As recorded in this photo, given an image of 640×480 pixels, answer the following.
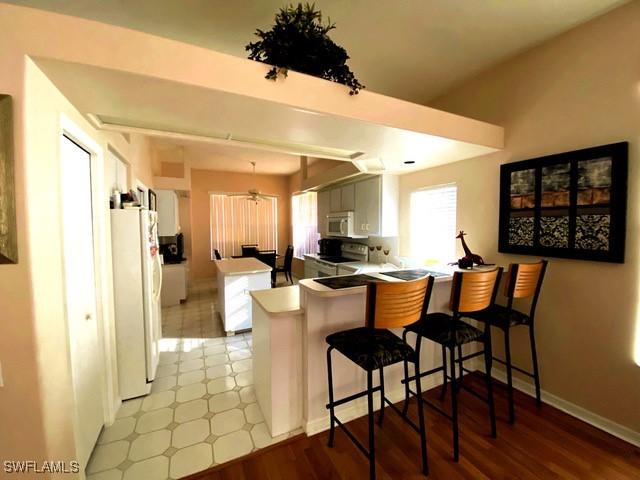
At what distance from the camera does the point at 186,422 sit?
2035 millimetres

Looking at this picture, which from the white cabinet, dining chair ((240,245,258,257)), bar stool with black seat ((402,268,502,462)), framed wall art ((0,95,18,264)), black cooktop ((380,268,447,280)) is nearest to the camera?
framed wall art ((0,95,18,264))

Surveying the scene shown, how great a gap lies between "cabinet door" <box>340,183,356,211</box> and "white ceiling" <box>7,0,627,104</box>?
197cm

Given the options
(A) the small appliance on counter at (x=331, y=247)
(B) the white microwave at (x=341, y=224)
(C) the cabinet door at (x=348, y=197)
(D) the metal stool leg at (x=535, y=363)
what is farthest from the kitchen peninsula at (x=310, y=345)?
(A) the small appliance on counter at (x=331, y=247)

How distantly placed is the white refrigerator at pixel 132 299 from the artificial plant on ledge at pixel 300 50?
1.66m

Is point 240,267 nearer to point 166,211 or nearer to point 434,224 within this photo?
point 166,211

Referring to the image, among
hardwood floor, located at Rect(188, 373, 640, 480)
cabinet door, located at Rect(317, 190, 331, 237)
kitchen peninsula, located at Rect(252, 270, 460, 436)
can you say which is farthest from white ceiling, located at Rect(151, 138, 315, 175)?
hardwood floor, located at Rect(188, 373, 640, 480)

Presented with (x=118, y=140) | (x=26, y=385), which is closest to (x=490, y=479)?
(x=26, y=385)

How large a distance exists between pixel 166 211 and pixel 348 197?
3.22 metres

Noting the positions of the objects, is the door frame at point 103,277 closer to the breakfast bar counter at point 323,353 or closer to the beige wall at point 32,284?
the beige wall at point 32,284

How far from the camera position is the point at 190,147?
15.8ft

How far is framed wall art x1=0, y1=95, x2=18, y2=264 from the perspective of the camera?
3.54ft

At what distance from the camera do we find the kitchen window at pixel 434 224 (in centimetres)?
305

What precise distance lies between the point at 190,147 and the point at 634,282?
18.9 ft

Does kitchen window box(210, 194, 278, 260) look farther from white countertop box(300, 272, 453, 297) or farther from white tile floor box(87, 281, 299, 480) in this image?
white countertop box(300, 272, 453, 297)
